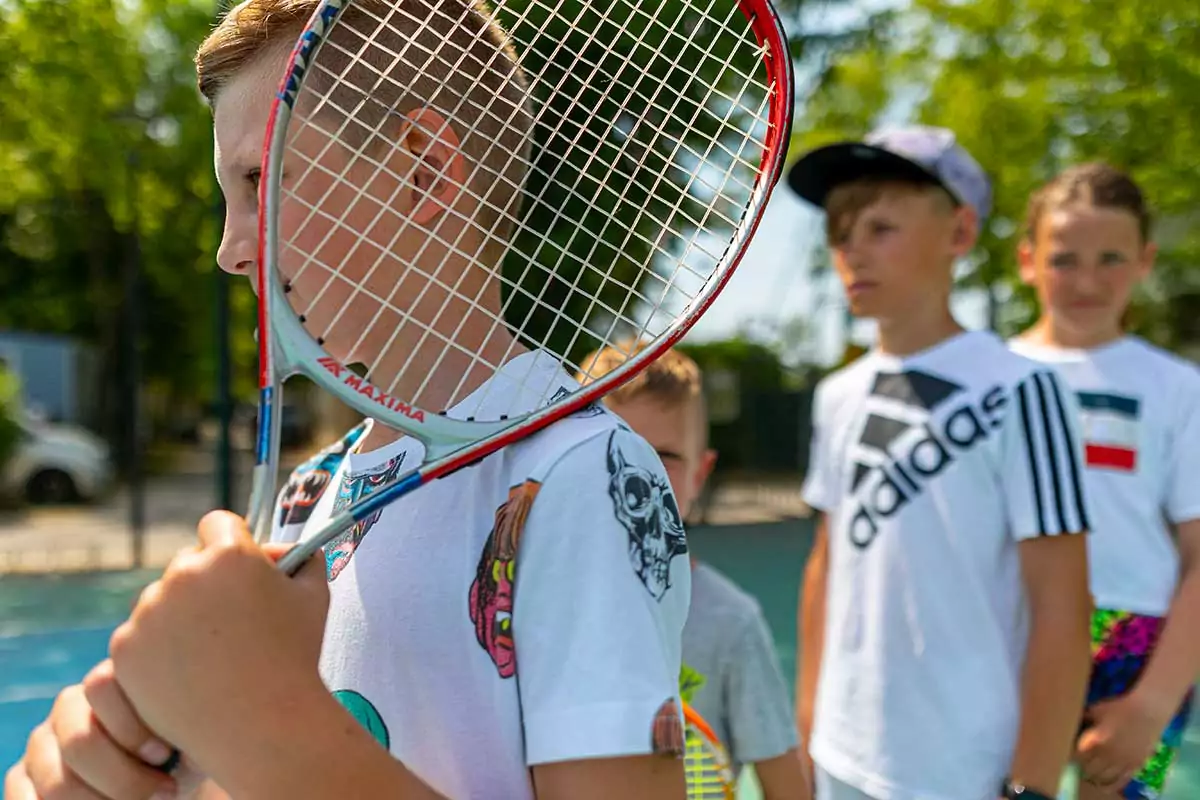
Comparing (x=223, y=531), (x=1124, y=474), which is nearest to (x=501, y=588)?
(x=223, y=531)

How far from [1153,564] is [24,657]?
6.42m

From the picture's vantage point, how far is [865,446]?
2.27 meters

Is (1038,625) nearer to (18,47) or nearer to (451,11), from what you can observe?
(451,11)

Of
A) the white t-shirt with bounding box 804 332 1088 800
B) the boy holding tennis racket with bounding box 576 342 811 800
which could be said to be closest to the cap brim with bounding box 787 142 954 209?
the white t-shirt with bounding box 804 332 1088 800

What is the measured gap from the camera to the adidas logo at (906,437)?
2055mm

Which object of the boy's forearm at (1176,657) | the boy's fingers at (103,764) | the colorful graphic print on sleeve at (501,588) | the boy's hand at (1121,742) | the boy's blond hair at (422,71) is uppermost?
the boy's blond hair at (422,71)

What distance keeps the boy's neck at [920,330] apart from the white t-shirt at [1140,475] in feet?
2.06

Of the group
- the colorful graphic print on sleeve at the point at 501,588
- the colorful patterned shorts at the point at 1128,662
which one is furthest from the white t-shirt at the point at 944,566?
the colorful graphic print on sleeve at the point at 501,588

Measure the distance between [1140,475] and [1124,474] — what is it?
0.03 metres

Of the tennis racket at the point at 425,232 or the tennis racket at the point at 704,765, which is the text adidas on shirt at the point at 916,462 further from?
the tennis racket at the point at 425,232

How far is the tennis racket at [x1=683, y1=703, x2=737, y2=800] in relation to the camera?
1.74 metres

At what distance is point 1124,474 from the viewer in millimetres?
2574

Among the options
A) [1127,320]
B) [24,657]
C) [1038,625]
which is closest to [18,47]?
[24,657]

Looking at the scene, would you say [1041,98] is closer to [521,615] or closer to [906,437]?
[906,437]
